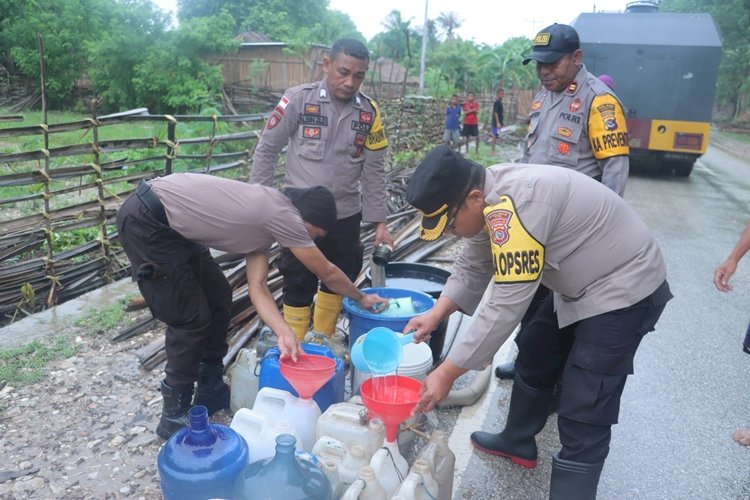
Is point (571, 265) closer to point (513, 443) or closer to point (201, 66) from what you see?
point (513, 443)

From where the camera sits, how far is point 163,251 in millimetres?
2701

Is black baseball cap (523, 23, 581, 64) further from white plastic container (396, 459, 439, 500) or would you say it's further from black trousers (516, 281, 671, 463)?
white plastic container (396, 459, 439, 500)

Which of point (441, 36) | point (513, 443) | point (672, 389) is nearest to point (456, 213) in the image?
point (513, 443)

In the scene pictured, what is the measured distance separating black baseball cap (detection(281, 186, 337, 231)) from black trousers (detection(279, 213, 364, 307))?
0.64m

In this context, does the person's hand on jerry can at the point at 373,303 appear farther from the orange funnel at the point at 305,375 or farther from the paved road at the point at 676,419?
the paved road at the point at 676,419

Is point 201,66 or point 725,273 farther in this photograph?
point 201,66

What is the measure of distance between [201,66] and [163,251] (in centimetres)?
2203

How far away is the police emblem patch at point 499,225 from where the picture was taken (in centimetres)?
192

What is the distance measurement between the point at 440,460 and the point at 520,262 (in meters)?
0.91

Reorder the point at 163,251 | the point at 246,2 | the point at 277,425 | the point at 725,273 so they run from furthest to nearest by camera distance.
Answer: the point at 246,2 → the point at 725,273 → the point at 163,251 → the point at 277,425

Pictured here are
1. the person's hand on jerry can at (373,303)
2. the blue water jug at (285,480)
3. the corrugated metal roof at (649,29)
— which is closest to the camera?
the blue water jug at (285,480)

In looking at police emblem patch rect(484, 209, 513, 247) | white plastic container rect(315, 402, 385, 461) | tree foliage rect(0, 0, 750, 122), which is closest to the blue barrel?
white plastic container rect(315, 402, 385, 461)

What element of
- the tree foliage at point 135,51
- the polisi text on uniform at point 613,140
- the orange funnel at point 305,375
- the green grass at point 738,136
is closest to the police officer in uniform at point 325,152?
the orange funnel at point 305,375

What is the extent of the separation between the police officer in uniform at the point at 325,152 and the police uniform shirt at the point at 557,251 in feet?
5.53
